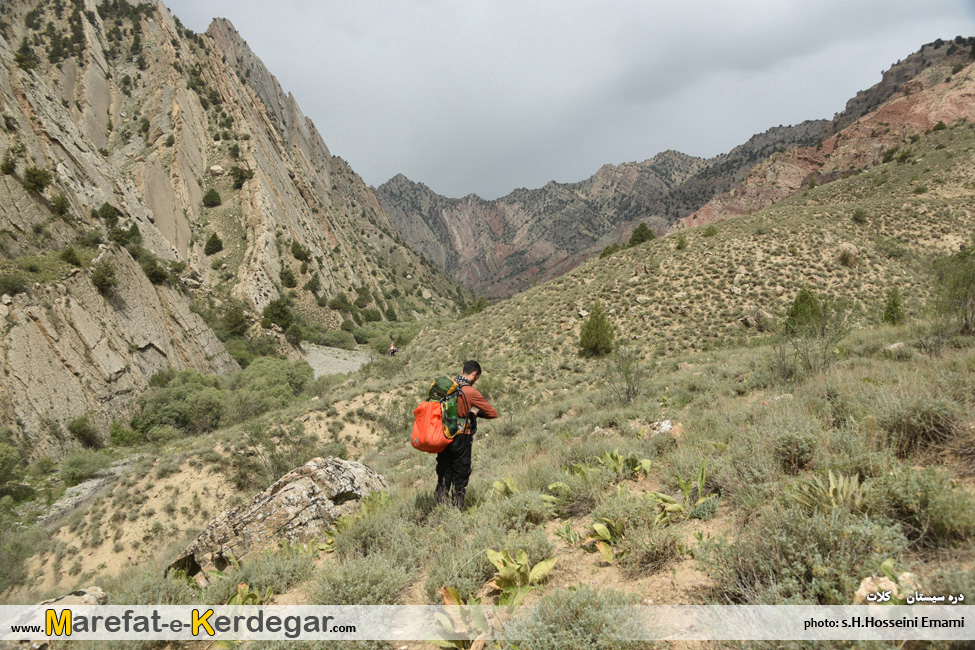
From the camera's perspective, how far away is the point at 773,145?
346 feet

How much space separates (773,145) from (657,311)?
391 ft

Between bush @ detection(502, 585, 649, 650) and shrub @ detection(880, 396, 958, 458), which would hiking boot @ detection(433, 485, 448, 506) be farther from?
shrub @ detection(880, 396, 958, 458)

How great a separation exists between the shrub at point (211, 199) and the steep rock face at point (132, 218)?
104 centimetres

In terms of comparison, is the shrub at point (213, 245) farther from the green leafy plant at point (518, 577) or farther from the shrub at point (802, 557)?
the shrub at point (802, 557)

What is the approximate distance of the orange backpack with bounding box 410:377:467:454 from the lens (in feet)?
14.1

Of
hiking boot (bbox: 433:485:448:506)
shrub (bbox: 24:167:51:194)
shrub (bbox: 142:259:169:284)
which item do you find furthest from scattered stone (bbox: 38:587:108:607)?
shrub (bbox: 24:167:51:194)

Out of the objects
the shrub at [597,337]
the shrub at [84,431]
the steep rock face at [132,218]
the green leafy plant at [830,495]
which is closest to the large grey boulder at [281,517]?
the green leafy plant at [830,495]

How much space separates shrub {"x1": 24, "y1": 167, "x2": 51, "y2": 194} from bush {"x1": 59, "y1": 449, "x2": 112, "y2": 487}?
1754 centimetres

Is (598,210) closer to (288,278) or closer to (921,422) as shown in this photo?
(288,278)

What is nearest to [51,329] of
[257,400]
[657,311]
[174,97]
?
[257,400]

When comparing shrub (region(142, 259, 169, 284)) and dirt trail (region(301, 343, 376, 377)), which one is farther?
dirt trail (region(301, 343, 376, 377))

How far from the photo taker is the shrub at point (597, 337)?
740 inches

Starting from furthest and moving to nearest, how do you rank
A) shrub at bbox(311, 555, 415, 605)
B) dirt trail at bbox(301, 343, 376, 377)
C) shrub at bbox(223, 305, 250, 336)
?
1. dirt trail at bbox(301, 343, 376, 377)
2. shrub at bbox(223, 305, 250, 336)
3. shrub at bbox(311, 555, 415, 605)

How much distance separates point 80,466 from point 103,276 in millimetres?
11760
